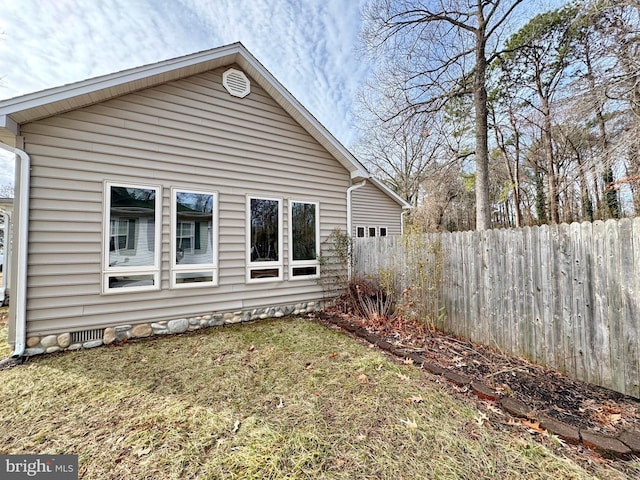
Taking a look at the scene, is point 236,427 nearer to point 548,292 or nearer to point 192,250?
point 192,250

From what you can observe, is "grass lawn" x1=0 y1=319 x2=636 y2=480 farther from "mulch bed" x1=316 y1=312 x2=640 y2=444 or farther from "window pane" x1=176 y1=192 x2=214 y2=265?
"window pane" x1=176 y1=192 x2=214 y2=265

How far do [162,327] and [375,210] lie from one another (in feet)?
33.8

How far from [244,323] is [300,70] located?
8056 mm

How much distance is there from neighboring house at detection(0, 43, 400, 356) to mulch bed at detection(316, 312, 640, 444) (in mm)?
3027

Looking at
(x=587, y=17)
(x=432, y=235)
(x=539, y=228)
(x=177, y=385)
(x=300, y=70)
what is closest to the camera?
(x=177, y=385)

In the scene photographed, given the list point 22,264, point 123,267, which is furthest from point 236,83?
point 22,264

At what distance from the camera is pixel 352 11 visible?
809 cm

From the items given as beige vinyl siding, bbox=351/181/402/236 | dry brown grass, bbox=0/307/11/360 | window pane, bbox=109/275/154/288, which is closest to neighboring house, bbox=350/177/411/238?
beige vinyl siding, bbox=351/181/402/236

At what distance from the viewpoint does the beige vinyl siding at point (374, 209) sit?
12.5 metres

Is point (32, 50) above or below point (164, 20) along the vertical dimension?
below

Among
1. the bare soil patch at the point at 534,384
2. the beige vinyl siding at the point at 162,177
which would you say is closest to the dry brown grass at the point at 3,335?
the beige vinyl siding at the point at 162,177

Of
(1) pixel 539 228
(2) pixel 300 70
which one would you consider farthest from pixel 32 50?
(1) pixel 539 228

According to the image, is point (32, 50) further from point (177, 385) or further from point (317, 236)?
point (177, 385)

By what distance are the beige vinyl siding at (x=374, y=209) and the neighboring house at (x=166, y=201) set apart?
568 centimetres
